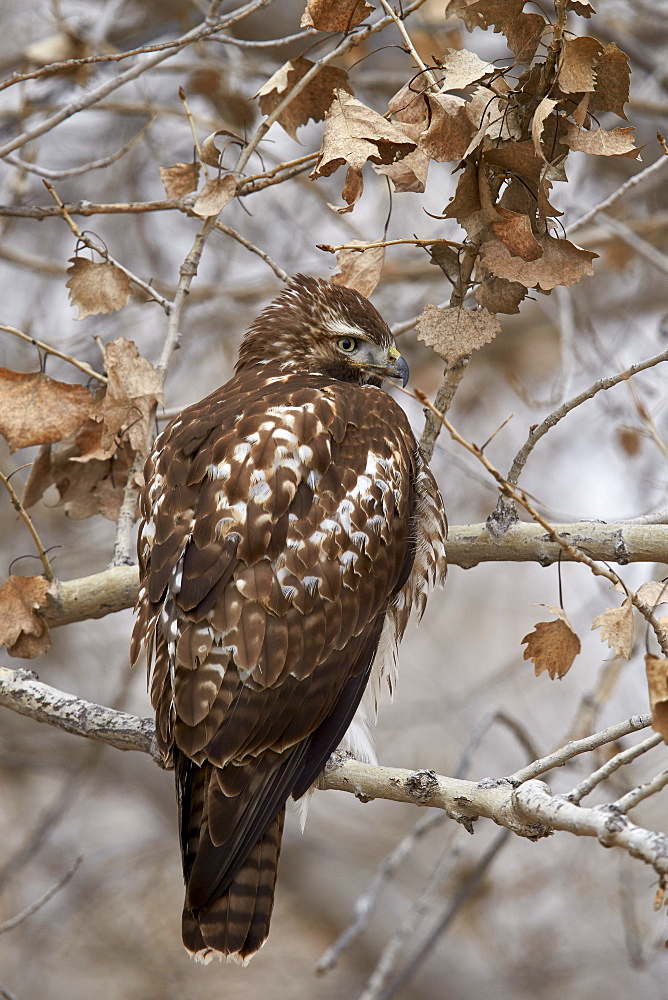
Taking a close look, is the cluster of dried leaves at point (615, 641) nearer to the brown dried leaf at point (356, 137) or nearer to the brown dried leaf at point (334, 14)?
the brown dried leaf at point (356, 137)

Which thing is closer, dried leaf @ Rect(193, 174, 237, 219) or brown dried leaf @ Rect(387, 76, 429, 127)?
brown dried leaf @ Rect(387, 76, 429, 127)

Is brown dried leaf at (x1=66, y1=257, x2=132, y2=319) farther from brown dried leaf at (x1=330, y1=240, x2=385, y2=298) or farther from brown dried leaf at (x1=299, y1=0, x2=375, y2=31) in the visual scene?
brown dried leaf at (x1=299, y1=0, x2=375, y2=31)

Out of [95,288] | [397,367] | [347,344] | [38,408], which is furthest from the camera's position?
[347,344]

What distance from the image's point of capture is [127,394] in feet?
12.7

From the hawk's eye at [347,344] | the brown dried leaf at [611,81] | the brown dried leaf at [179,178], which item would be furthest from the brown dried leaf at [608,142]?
the brown dried leaf at [179,178]

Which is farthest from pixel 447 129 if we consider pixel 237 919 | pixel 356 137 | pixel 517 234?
pixel 237 919

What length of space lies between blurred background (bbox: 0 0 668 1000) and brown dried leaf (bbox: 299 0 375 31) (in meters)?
2.57

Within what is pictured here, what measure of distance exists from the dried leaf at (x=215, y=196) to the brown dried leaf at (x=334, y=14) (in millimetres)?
604

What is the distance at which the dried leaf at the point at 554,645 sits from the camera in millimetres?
3107

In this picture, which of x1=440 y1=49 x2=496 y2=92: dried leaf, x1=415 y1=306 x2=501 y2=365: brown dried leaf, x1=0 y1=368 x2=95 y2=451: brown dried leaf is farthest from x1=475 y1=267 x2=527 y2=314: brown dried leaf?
x1=0 y1=368 x2=95 y2=451: brown dried leaf

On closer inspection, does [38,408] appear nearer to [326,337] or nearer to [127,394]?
[127,394]

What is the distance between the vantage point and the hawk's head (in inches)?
172

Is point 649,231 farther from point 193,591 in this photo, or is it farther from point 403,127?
point 193,591

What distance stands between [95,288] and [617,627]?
2.33m
